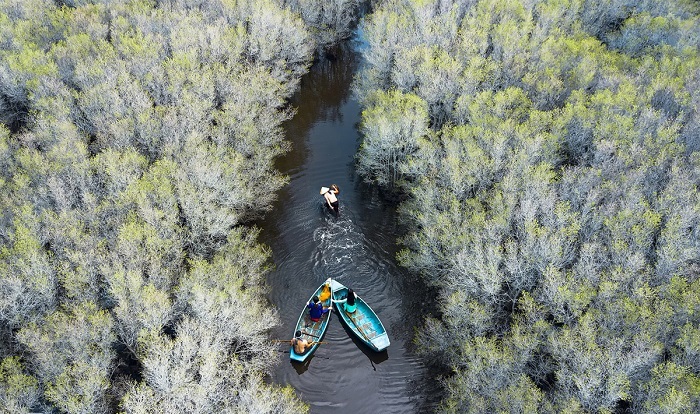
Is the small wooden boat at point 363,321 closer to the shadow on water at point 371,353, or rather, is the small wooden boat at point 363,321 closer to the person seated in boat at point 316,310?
the shadow on water at point 371,353

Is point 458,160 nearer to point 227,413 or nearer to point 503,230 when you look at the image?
point 503,230

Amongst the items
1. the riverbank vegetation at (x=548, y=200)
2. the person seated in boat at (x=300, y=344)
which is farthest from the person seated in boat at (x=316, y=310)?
the riverbank vegetation at (x=548, y=200)

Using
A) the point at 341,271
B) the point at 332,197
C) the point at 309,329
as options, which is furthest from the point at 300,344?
the point at 332,197

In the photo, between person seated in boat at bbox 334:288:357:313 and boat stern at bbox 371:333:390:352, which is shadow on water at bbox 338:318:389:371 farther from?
person seated in boat at bbox 334:288:357:313

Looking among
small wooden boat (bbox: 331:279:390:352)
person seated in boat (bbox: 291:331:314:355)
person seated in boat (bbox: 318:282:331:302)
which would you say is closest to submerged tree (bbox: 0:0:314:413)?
person seated in boat (bbox: 291:331:314:355)

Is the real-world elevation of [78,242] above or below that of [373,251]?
above

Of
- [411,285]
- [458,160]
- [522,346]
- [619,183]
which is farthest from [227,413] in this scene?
[619,183]
